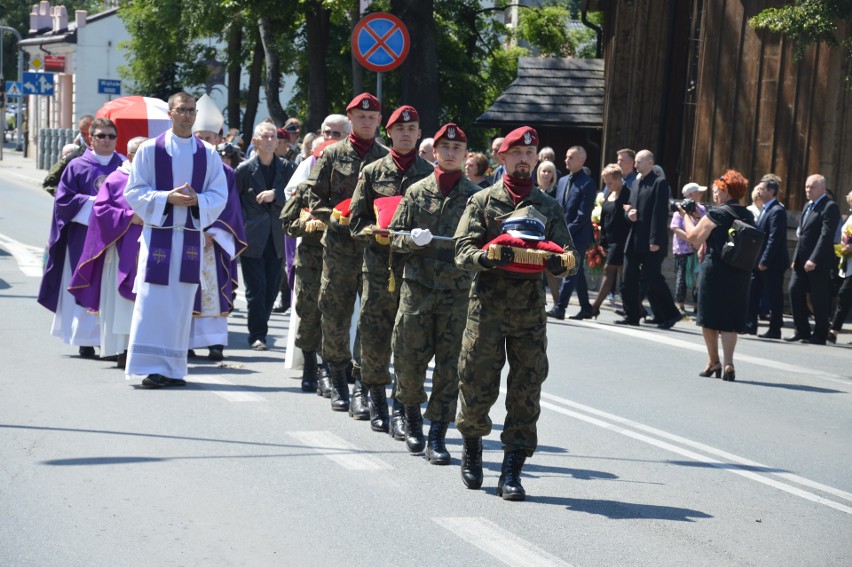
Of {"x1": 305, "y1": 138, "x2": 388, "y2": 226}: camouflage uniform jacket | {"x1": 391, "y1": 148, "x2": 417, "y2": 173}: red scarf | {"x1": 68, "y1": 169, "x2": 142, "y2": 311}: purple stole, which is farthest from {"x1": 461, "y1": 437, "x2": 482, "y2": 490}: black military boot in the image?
{"x1": 68, "y1": 169, "x2": 142, "y2": 311}: purple stole

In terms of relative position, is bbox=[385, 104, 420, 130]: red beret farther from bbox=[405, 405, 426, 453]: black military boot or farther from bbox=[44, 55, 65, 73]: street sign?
bbox=[44, 55, 65, 73]: street sign

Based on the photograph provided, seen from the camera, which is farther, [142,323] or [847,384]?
[847,384]

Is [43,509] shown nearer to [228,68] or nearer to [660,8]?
[660,8]

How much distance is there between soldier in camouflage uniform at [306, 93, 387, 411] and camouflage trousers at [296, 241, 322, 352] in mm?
478

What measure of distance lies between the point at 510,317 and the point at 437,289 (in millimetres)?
926

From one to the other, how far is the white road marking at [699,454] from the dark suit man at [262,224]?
124 inches

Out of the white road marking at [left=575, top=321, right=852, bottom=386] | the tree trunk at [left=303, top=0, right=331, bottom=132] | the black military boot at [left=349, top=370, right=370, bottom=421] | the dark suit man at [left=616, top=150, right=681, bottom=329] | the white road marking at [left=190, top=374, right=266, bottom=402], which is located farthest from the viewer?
the tree trunk at [left=303, top=0, right=331, bottom=132]

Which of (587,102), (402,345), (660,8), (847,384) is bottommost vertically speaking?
(847,384)

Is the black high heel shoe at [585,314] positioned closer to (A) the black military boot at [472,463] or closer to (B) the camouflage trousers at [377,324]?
(B) the camouflage trousers at [377,324]

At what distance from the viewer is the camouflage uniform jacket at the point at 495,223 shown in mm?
6660

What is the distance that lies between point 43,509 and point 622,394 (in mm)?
5254

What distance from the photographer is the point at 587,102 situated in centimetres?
2327

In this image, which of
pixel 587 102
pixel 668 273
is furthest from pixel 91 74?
pixel 668 273

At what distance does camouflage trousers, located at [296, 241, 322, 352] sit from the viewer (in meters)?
9.45
